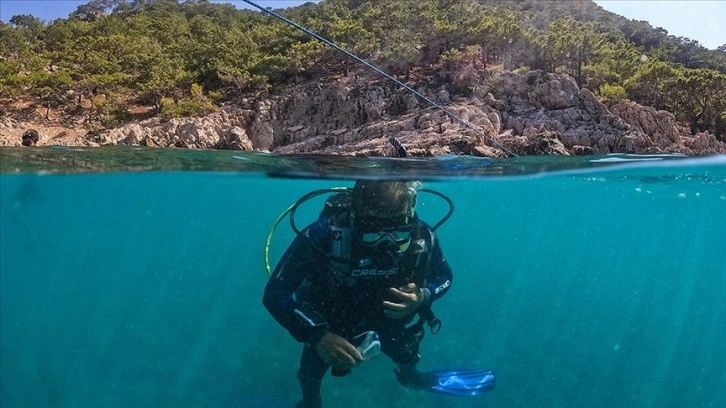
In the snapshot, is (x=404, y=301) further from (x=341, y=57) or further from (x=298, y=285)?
(x=341, y=57)

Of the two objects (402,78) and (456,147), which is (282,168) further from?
(402,78)

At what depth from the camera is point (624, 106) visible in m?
22.8

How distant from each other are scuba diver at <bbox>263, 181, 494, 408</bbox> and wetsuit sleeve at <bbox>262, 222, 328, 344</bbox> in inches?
0.4

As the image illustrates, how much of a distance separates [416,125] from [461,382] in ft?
53.7

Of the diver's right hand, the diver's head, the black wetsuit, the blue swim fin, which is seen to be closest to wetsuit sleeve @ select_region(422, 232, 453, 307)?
the black wetsuit

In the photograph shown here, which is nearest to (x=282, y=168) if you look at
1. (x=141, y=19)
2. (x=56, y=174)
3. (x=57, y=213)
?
(x=56, y=174)

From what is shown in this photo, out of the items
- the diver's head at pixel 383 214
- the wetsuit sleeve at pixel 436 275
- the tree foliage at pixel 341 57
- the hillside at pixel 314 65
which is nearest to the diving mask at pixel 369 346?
the wetsuit sleeve at pixel 436 275

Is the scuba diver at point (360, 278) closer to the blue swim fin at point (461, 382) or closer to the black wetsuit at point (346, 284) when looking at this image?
the black wetsuit at point (346, 284)

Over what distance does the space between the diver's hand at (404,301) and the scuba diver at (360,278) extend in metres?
0.01

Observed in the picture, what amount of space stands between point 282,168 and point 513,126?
13.5 meters

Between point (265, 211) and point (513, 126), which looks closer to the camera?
point (513, 126)

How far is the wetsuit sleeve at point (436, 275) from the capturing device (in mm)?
6034

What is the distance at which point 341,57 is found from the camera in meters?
30.5

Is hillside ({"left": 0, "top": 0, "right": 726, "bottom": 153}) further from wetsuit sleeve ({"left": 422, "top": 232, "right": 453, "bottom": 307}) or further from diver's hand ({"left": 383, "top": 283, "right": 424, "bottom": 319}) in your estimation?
diver's hand ({"left": 383, "top": 283, "right": 424, "bottom": 319})
